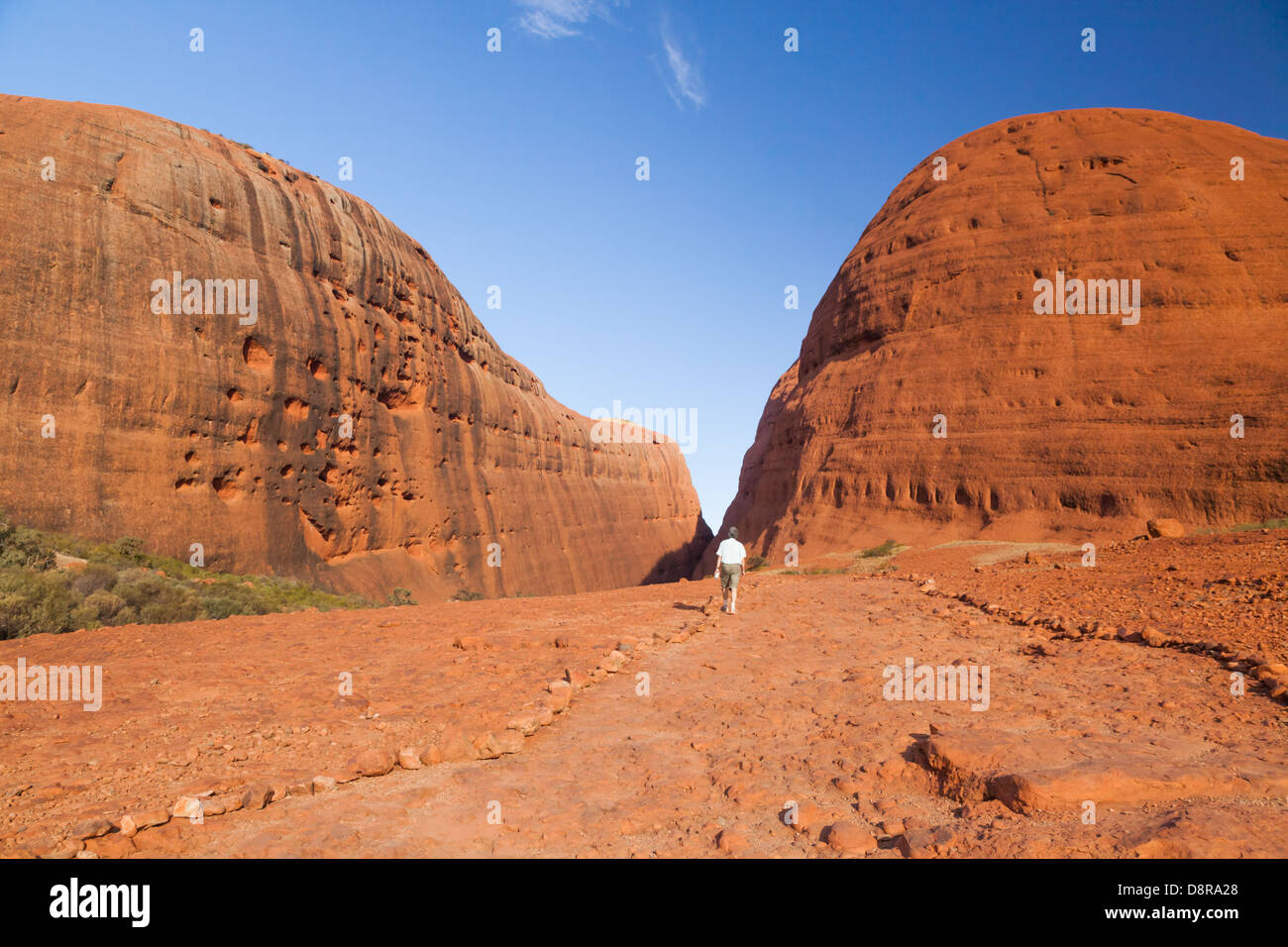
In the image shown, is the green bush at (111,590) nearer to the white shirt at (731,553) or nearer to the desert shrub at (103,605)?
the desert shrub at (103,605)

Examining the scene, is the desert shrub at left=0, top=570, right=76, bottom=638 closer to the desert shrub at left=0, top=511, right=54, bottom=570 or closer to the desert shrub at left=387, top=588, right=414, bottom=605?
the desert shrub at left=0, top=511, right=54, bottom=570

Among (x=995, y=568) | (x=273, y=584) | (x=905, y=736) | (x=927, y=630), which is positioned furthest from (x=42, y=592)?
(x=995, y=568)

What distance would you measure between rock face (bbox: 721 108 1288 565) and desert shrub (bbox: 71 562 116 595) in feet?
71.3

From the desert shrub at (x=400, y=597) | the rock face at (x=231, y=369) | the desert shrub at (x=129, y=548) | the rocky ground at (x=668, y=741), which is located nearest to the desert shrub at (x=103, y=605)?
the rocky ground at (x=668, y=741)

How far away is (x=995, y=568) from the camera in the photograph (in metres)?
16.7

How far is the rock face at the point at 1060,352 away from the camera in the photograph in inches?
862

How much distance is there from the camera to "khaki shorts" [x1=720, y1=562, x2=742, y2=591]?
1232 centimetres

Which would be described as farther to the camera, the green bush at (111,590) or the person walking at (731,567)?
the person walking at (731,567)

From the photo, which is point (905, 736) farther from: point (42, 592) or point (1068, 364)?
point (1068, 364)

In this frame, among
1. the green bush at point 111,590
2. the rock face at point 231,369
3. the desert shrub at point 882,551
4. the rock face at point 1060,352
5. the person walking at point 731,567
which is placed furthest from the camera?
the desert shrub at point 882,551

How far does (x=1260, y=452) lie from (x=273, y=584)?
28.2 metres

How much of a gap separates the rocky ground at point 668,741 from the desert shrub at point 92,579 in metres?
3.33

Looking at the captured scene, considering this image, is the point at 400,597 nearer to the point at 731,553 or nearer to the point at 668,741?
the point at 731,553

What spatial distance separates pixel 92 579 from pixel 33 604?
255cm
